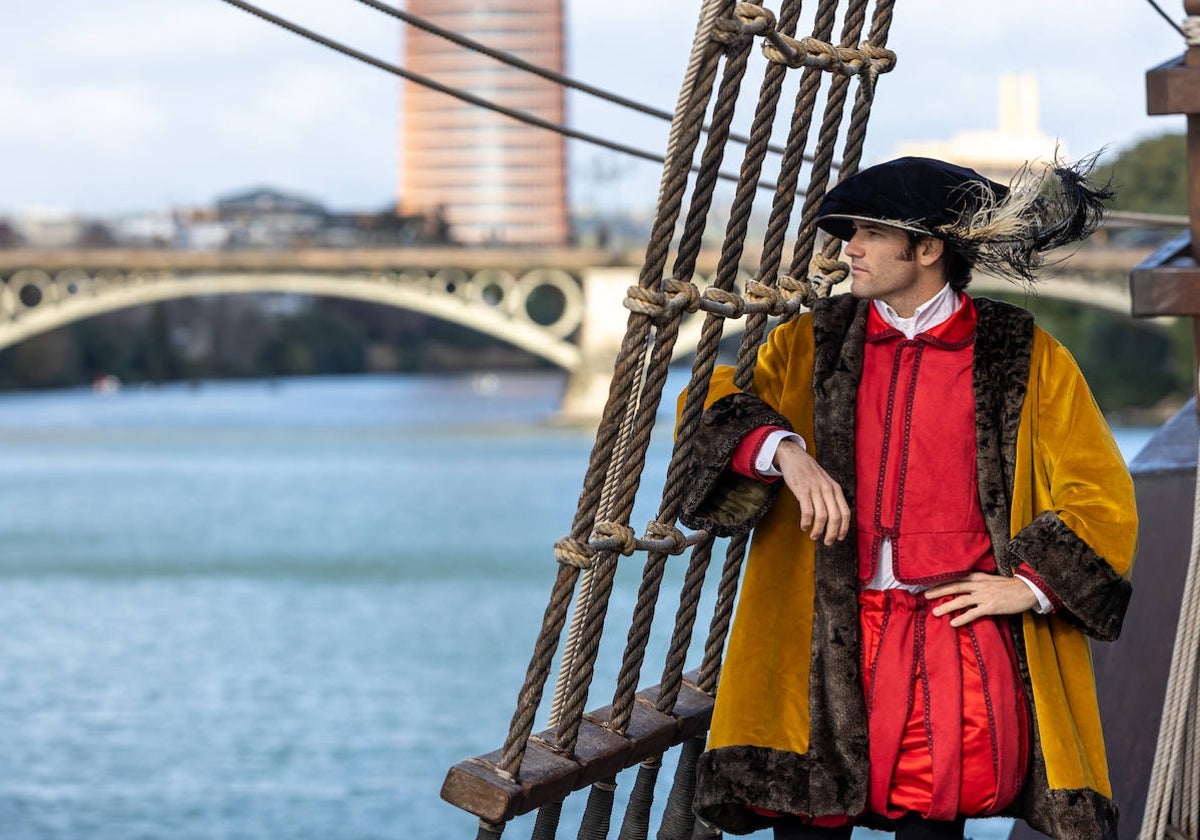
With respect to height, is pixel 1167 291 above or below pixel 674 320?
above

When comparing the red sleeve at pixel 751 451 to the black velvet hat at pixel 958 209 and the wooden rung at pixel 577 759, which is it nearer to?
the black velvet hat at pixel 958 209

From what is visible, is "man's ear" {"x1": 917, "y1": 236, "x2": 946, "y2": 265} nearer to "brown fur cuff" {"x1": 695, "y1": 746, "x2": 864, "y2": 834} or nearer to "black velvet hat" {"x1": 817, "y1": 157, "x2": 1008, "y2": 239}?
"black velvet hat" {"x1": 817, "y1": 157, "x2": 1008, "y2": 239}

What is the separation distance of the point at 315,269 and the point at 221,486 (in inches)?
171

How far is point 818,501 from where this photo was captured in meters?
2.07

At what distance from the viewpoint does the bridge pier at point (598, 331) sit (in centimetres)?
3434

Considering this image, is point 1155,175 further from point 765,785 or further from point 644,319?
point 765,785

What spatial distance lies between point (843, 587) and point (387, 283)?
31984mm

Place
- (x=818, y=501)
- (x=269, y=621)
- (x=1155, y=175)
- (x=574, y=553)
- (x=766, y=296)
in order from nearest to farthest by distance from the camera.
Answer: (x=818, y=501) → (x=574, y=553) → (x=766, y=296) → (x=269, y=621) → (x=1155, y=175)

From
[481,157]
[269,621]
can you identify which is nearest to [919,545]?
[269,621]

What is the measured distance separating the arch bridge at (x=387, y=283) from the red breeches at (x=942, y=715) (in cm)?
2965

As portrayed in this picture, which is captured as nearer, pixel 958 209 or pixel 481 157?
pixel 958 209

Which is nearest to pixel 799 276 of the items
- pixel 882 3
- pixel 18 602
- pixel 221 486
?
pixel 882 3

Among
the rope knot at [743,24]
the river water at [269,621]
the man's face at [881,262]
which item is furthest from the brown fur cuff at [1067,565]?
the river water at [269,621]

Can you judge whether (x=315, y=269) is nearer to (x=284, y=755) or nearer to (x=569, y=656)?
(x=284, y=755)
